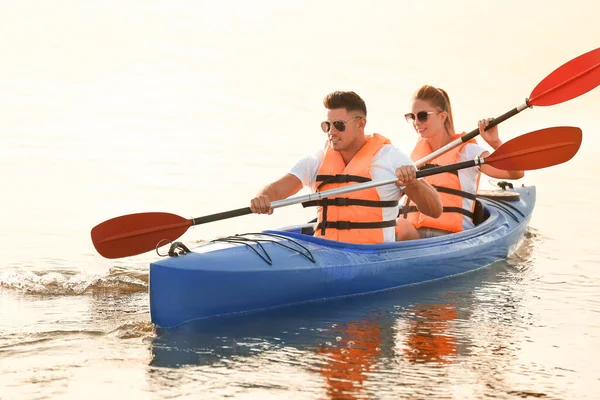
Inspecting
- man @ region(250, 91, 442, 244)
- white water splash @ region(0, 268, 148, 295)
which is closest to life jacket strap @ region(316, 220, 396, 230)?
man @ region(250, 91, 442, 244)

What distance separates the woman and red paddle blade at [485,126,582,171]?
0.40 metres

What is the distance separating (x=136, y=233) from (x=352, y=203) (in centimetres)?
118

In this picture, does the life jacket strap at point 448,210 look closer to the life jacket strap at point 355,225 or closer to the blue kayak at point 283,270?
the blue kayak at point 283,270

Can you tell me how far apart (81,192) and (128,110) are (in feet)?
17.0

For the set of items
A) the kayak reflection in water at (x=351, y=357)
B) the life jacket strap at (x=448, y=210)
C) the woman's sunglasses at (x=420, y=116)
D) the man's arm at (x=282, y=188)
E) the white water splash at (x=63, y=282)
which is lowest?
the kayak reflection in water at (x=351, y=357)

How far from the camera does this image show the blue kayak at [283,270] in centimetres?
494

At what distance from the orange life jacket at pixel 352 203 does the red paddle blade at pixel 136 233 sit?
789mm

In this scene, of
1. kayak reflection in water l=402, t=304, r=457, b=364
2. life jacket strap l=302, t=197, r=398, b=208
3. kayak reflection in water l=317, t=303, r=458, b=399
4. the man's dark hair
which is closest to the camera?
kayak reflection in water l=317, t=303, r=458, b=399

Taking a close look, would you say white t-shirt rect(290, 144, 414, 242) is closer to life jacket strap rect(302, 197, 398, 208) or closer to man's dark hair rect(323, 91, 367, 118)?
life jacket strap rect(302, 197, 398, 208)

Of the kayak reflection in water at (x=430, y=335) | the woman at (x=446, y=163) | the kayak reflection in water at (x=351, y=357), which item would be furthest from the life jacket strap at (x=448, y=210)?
the kayak reflection in water at (x=351, y=357)

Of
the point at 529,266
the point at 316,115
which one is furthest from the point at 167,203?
the point at 316,115

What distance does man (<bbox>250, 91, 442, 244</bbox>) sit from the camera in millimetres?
5734

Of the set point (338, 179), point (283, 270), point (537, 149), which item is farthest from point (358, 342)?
point (537, 149)

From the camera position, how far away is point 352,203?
19.1ft
